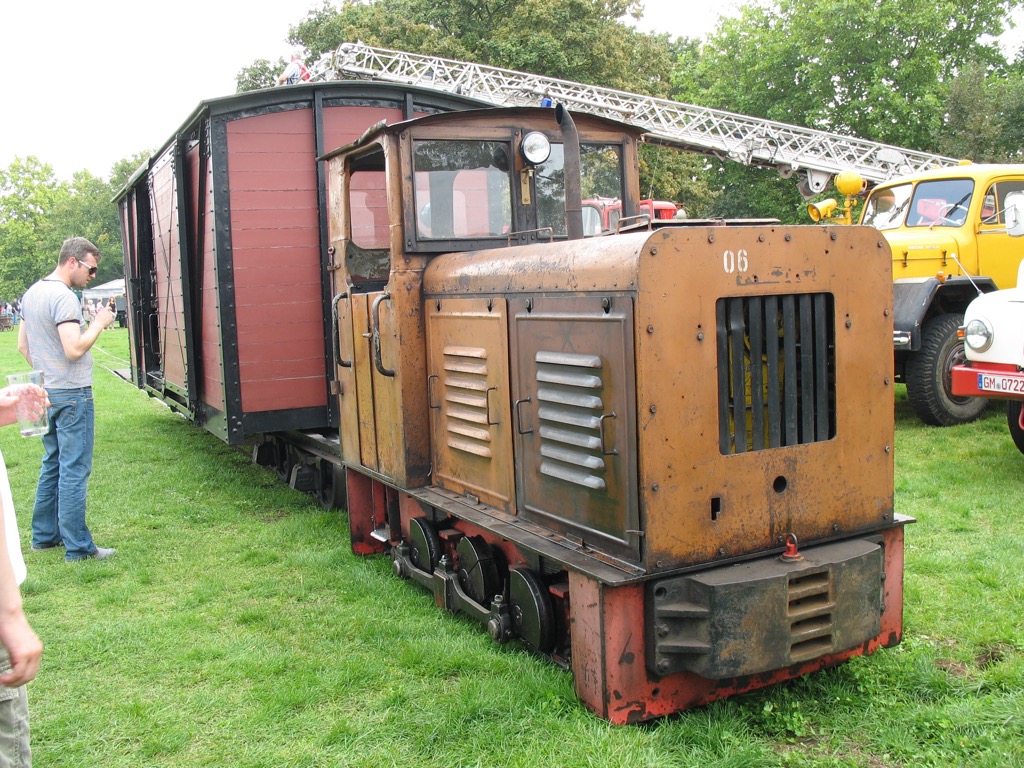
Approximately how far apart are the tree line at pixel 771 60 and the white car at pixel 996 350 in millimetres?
18751

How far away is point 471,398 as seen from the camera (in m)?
4.69

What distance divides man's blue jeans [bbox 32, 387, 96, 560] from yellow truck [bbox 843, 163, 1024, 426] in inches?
280

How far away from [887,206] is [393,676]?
8772 millimetres

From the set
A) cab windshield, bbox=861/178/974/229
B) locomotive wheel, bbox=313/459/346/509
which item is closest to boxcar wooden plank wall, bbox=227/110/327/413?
locomotive wheel, bbox=313/459/346/509

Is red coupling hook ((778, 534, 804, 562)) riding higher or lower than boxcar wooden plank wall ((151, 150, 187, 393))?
lower

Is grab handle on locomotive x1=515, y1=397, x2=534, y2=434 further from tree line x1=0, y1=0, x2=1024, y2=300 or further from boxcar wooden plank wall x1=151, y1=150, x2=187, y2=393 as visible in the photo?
tree line x1=0, y1=0, x2=1024, y2=300

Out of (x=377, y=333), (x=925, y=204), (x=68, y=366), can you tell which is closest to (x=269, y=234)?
(x=68, y=366)

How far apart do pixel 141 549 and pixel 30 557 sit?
2.37ft

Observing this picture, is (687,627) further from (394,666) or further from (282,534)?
(282,534)

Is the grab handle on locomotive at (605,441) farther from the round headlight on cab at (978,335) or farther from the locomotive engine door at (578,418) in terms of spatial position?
the round headlight on cab at (978,335)

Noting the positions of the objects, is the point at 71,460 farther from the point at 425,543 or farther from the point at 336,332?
the point at 425,543

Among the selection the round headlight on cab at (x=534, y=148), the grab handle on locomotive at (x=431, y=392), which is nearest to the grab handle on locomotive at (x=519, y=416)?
the grab handle on locomotive at (x=431, y=392)

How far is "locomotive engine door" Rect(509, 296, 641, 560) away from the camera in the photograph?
138 inches

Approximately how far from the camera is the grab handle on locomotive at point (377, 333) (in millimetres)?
5074
